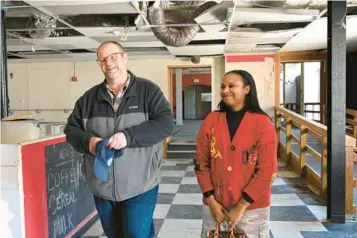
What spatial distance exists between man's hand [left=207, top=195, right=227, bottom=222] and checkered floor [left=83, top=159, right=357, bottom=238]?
62.0 inches

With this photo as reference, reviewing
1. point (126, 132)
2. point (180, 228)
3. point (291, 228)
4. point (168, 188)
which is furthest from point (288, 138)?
point (126, 132)

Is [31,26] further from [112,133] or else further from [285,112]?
[285,112]

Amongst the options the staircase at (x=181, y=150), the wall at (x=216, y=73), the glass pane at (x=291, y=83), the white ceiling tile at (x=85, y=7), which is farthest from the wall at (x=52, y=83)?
the glass pane at (x=291, y=83)

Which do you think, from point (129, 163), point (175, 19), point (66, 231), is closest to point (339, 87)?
point (175, 19)

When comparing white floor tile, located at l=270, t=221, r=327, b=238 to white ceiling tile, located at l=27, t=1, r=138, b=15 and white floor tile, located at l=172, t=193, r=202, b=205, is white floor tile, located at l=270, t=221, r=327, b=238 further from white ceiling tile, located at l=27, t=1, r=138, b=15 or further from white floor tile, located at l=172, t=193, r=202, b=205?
white ceiling tile, located at l=27, t=1, r=138, b=15

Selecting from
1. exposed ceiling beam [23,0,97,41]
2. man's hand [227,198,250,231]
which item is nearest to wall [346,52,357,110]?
exposed ceiling beam [23,0,97,41]

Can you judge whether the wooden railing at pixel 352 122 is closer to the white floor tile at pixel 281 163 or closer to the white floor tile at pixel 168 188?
the white floor tile at pixel 281 163

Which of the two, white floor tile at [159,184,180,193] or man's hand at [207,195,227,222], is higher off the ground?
man's hand at [207,195,227,222]

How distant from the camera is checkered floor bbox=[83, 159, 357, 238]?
3268 mm

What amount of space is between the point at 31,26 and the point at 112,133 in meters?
3.27

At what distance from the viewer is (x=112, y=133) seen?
1.74 metres

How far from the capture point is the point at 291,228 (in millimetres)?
3363

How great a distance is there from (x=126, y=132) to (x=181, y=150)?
604cm

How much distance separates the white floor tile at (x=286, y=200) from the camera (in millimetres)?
4137
